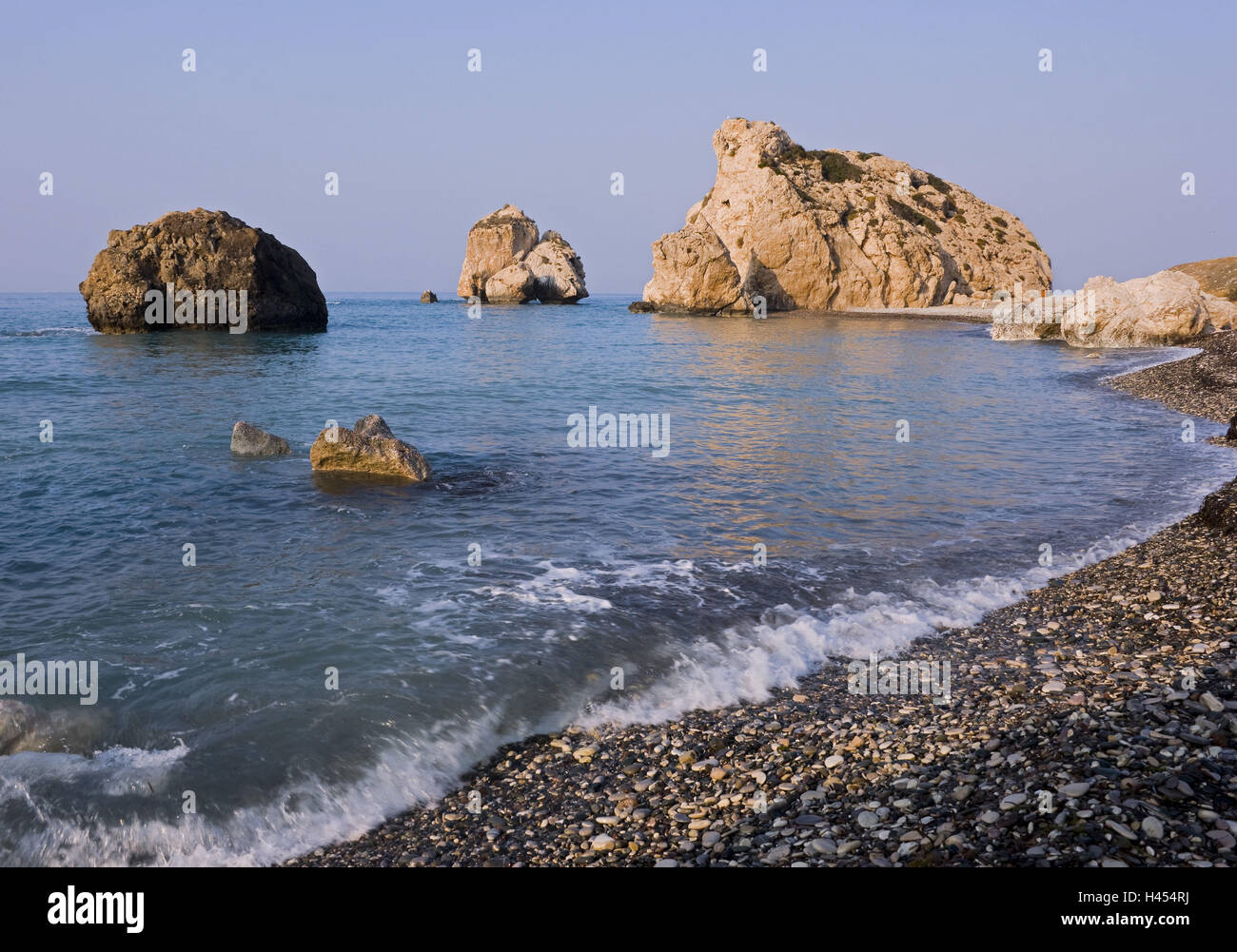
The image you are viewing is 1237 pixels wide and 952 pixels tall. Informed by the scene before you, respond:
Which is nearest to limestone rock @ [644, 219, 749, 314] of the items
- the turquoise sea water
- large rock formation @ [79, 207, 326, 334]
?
large rock formation @ [79, 207, 326, 334]

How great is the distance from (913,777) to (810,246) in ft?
329

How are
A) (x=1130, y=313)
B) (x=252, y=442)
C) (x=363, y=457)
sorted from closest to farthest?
(x=363, y=457)
(x=252, y=442)
(x=1130, y=313)

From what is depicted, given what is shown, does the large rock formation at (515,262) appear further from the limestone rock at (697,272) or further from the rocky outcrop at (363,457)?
the rocky outcrop at (363,457)

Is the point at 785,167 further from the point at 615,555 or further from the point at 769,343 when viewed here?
the point at 615,555

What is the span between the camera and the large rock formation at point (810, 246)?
99.8 meters

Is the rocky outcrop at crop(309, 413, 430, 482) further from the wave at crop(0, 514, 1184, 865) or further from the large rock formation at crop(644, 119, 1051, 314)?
the large rock formation at crop(644, 119, 1051, 314)

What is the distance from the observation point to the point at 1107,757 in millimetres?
6695

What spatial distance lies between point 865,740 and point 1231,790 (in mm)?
2952

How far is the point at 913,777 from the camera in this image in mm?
7125

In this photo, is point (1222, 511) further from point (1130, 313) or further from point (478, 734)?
point (1130, 313)

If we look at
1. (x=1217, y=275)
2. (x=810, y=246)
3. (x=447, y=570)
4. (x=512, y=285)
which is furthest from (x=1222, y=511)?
(x=512, y=285)

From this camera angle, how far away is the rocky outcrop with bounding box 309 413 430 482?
19250mm
